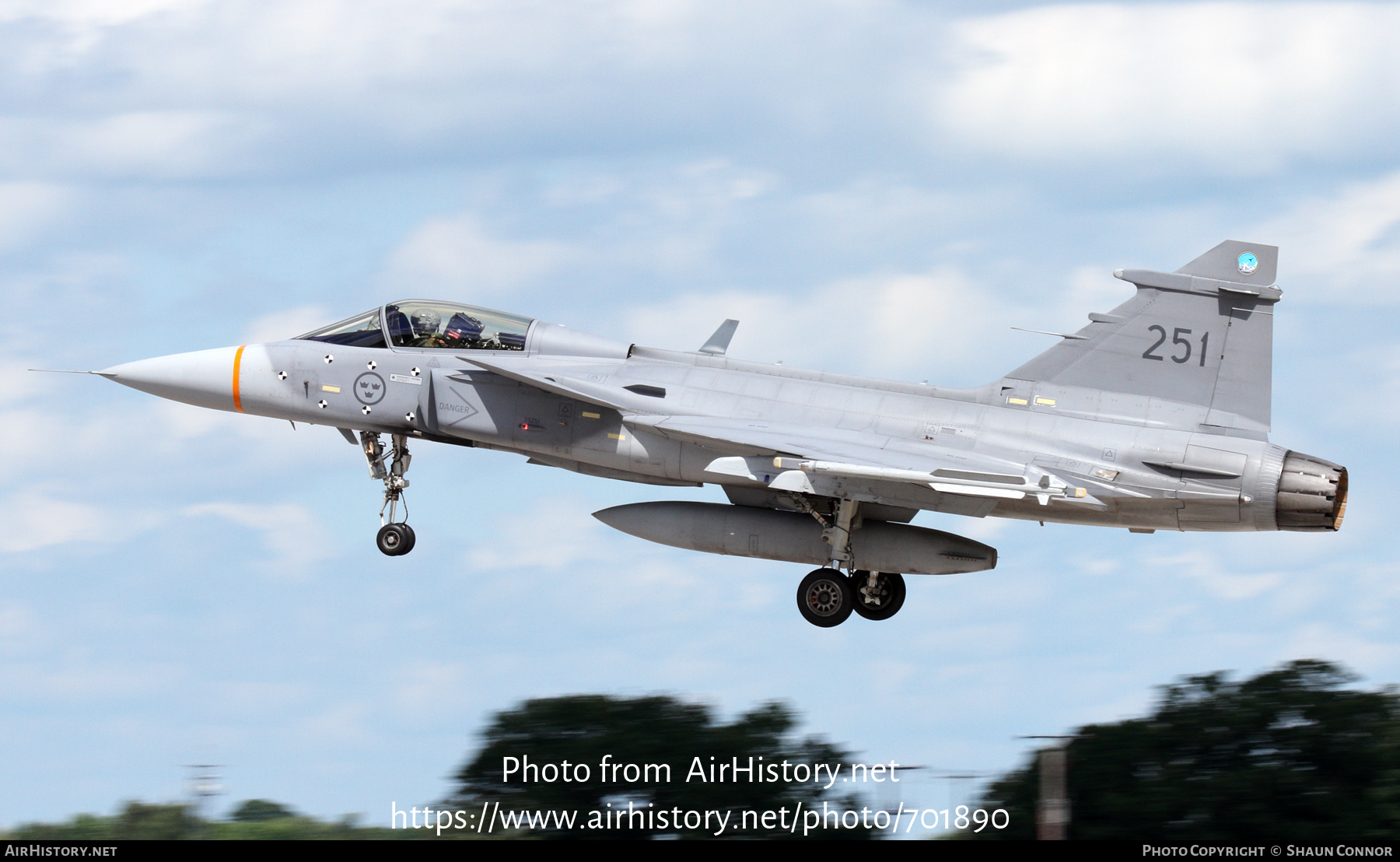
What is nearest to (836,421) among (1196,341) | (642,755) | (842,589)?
(842,589)

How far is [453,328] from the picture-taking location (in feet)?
64.2

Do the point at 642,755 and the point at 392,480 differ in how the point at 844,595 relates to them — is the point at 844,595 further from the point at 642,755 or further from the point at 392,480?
the point at 642,755

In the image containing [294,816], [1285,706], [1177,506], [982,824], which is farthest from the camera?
[1285,706]

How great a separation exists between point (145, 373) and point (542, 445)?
5248 mm

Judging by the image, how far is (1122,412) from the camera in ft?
59.5

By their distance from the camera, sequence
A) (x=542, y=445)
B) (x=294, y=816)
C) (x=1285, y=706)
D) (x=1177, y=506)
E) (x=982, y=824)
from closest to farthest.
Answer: (x=1177, y=506) → (x=542, y=445) → (x=982, y=824) → (x=294, y=816) → (x=1285, y=706)

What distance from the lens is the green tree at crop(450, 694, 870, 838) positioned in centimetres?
3684

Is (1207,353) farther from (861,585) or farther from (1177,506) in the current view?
(861,585)

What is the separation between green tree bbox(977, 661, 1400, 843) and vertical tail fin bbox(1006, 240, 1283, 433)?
1733cm

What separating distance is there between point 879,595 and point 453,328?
6157mm

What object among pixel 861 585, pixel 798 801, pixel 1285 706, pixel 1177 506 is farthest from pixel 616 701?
pixel 1177 506

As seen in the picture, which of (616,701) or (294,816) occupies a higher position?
(616,701)

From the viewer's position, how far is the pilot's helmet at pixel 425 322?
64.3 ft

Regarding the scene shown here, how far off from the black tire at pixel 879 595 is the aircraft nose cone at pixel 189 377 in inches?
319
